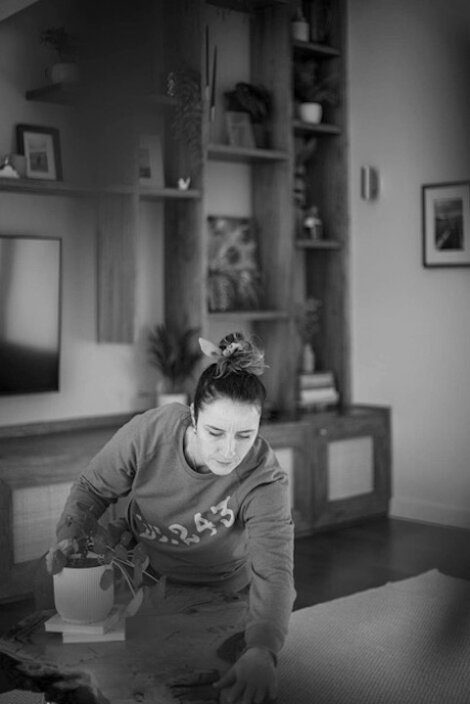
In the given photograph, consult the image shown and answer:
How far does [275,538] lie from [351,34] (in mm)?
3030

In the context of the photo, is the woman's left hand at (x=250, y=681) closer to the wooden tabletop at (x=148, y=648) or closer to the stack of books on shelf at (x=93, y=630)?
the wooden tabletop at (x=148, y=648)

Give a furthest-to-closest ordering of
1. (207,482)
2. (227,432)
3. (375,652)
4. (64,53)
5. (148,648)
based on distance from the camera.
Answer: (375,652), (207,482), (227,432), (148,648), (64,53)

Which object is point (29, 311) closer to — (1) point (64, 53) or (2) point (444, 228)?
(2) point (444, 228)

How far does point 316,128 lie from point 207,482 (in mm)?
2542

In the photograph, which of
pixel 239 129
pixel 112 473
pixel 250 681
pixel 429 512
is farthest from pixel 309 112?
pixel 250 681

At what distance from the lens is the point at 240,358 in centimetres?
146

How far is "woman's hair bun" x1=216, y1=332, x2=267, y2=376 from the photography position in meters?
1.45

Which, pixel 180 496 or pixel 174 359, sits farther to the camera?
pixel 174 359

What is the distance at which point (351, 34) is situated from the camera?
3.88 metres

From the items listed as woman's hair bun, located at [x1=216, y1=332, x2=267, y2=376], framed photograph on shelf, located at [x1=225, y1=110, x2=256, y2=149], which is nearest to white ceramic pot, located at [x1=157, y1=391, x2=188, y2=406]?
framed photograph on shelf, located at [x1=225, y1=110, x2=256, y2=149]

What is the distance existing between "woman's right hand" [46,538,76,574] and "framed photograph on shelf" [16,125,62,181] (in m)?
1.90

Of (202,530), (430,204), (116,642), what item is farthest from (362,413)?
(116,642)

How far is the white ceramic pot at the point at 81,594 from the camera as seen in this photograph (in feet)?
3.63

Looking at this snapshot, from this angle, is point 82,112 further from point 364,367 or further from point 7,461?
point 364,367
